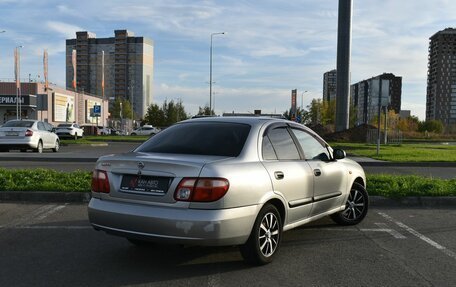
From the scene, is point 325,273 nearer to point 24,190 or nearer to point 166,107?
point 24,190

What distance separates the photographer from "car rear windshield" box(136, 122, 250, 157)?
5.09 m

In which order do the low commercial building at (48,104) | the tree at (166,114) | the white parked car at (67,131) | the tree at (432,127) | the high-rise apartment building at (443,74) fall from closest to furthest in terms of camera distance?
the white parked car at (67,131) → the low commercial building at (48,104) → the tree at (432,127) → the tree at (166,114) → the high-rise apartment building at (443,74)

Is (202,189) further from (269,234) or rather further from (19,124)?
(19,124)

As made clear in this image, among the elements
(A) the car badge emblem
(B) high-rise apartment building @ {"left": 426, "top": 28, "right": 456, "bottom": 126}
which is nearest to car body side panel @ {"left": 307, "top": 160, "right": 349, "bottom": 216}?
(A) the car badge emblem

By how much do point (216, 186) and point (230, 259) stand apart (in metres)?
1.18

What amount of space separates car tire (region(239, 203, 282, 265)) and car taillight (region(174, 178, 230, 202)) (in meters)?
0.60

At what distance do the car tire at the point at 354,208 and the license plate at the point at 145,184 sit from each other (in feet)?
10.7

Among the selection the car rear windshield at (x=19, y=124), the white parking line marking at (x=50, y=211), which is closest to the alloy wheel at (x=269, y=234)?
the white parking line marking at (x=50, y=211)

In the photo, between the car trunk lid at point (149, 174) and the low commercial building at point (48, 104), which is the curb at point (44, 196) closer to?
the car trunk lid at point (149, 174)

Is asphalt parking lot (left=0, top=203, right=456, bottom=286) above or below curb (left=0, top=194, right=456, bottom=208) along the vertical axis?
below

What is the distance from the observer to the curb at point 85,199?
873 centimetres

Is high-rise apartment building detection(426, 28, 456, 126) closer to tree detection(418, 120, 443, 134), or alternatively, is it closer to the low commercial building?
tree detection(418, 120, 443, 134)

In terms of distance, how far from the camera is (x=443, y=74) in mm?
104688

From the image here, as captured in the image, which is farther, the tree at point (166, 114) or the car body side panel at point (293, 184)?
the tree at point (166, 114)
